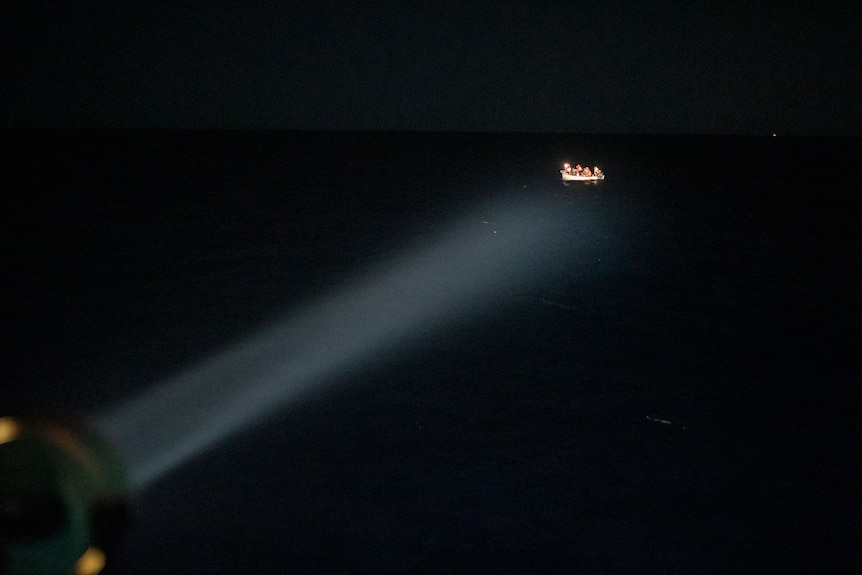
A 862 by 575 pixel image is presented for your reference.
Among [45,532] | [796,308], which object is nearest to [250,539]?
[45,532]

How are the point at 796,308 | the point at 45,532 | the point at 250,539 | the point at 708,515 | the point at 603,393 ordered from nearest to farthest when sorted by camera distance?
the point at 45,532
the point at 250,539
the point at 708,515
the point at 603,393
the point at 796,308

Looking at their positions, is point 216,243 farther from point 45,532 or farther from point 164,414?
point 45,532

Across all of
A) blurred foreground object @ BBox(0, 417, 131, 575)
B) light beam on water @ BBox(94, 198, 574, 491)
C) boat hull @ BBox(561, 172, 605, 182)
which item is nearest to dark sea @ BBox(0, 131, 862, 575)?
light beam on water @ BBox(94, 198, 574, 491)

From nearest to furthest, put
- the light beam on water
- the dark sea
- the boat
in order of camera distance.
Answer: the dark sea
the light beam on water
the boat

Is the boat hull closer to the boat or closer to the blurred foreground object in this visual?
the boat

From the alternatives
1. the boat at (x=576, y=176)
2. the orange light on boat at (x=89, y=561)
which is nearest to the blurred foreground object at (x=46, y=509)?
the orange light on boat at (x=89, y=561)
